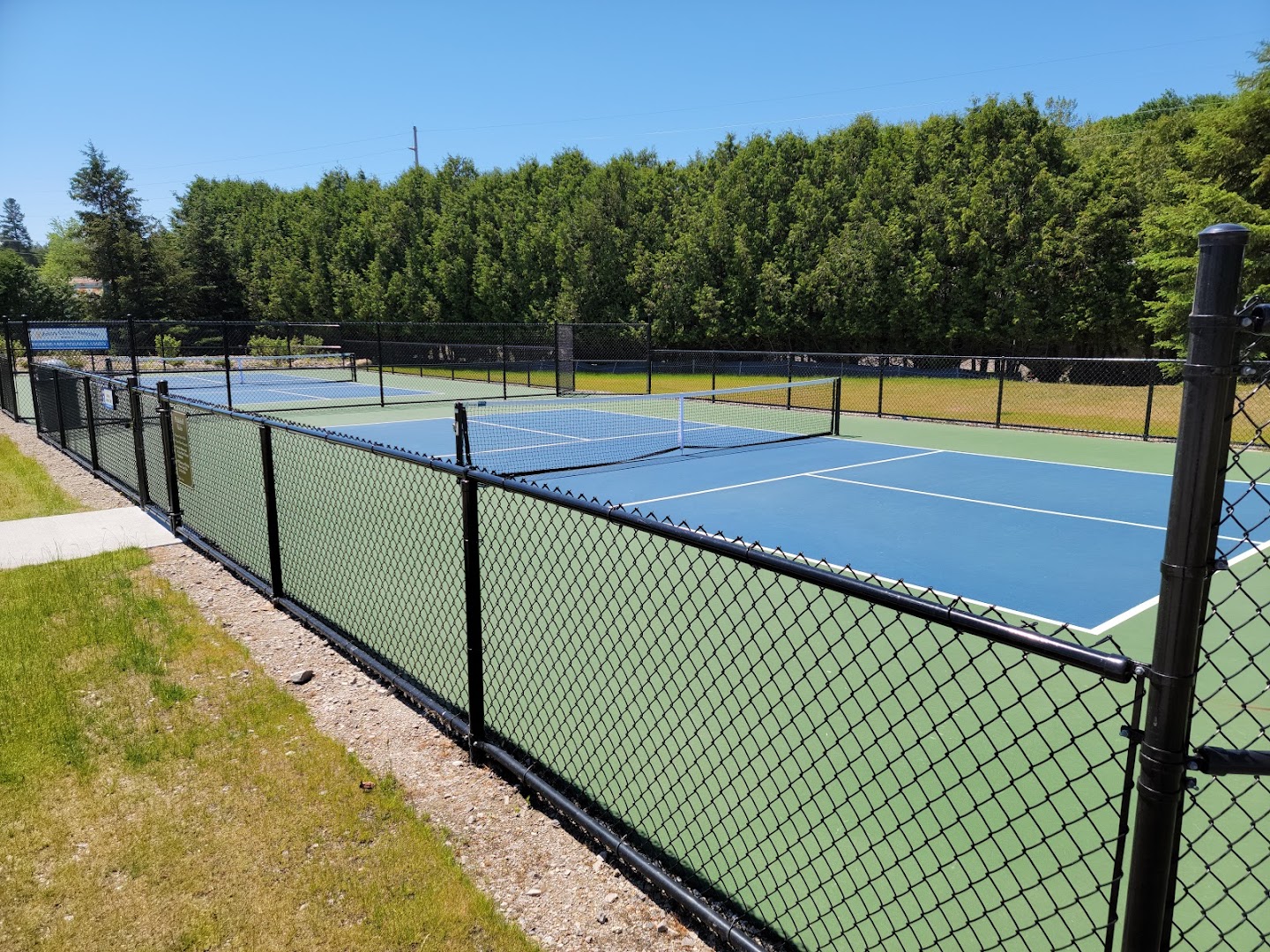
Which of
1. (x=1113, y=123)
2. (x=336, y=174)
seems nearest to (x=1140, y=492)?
(x=1113, y=123)

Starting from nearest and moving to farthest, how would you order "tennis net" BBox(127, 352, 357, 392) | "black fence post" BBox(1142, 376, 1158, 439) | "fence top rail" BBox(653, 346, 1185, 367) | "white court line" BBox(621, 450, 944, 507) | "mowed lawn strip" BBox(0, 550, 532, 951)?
1. "mowed lawn strip" BBox(0, 550, 532, 951)
2. "white court line" BBox(621, 450, 944, 507)
3. "fence top rail" BBox(653, 346, 1185, 367)
4. "black fence post" BBox(1142, 376, 1158, 439)
5. "tennis net" BBox(127, 352, 357, 392)

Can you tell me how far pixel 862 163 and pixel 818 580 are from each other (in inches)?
1666

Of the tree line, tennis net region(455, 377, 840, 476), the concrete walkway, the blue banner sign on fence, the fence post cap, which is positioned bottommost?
tennis net region(455, 377, 840, 476)

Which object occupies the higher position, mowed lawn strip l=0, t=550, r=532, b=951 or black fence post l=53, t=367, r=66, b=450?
black fence post l=53, t=367, r=66, b=450

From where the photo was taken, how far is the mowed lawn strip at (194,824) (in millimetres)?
3059

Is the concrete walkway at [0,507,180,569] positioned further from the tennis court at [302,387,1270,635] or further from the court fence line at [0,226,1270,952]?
the tennis court at [302,387,1270,635]

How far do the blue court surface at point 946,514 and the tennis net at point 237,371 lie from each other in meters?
19.2

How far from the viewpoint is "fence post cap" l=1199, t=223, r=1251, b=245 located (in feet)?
4.89

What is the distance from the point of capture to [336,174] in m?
65.4

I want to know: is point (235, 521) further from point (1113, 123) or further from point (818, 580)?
point (1113, 123)

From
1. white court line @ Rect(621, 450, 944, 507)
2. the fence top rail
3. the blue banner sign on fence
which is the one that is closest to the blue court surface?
white court line @ Rect(621, 450, 944, 507)

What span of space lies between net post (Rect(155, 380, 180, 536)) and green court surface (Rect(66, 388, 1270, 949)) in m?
0.26

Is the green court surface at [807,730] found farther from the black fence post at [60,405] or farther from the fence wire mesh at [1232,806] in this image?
the black fence post at [60,405]

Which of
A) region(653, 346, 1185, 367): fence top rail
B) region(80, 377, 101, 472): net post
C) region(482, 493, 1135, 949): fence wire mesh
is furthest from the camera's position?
region(653, 346, 1185, 367): fence top rail
